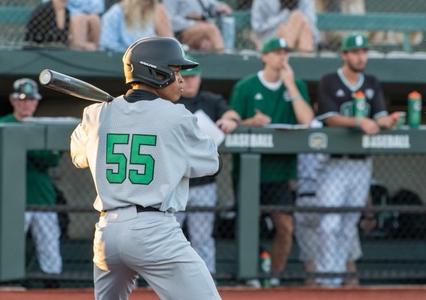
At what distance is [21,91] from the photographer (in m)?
8.29

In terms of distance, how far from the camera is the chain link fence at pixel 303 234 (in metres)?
8.19

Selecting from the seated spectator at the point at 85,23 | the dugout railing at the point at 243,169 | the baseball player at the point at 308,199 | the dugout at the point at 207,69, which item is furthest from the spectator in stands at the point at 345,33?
the seated spectator at the point at 85,23

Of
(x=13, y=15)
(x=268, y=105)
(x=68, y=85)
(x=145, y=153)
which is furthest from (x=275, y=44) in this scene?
(x=145, y=153)

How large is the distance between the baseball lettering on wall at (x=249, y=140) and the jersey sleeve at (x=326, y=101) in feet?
1.58

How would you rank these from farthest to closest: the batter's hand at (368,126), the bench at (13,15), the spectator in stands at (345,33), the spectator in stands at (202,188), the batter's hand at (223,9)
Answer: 1. the spectator in stands at (345,33)
2. the batter's hand at (223,9)
3. the bench at (13,15)
4. the batter's hand at (368,126)
5. the spectator in stands at (202,188)

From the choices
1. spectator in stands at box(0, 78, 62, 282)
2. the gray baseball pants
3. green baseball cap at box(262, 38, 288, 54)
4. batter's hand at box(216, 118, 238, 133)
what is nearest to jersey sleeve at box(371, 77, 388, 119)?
green baseball cap at box(262, 38, 288, 54)

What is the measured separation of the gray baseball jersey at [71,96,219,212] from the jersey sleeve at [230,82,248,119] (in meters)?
3.91

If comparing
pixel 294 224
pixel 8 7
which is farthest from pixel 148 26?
pixel 294 224

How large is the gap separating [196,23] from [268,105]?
4.52 feet

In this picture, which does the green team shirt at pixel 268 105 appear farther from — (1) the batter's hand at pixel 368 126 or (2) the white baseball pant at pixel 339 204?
(1) the batter's hand at pixel 368 126

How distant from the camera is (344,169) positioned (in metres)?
8.32

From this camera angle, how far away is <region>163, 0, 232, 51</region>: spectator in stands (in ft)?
30.9

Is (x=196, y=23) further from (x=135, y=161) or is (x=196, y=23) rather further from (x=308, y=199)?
(x=135, y=161)

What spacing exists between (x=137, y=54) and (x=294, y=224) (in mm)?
4289
